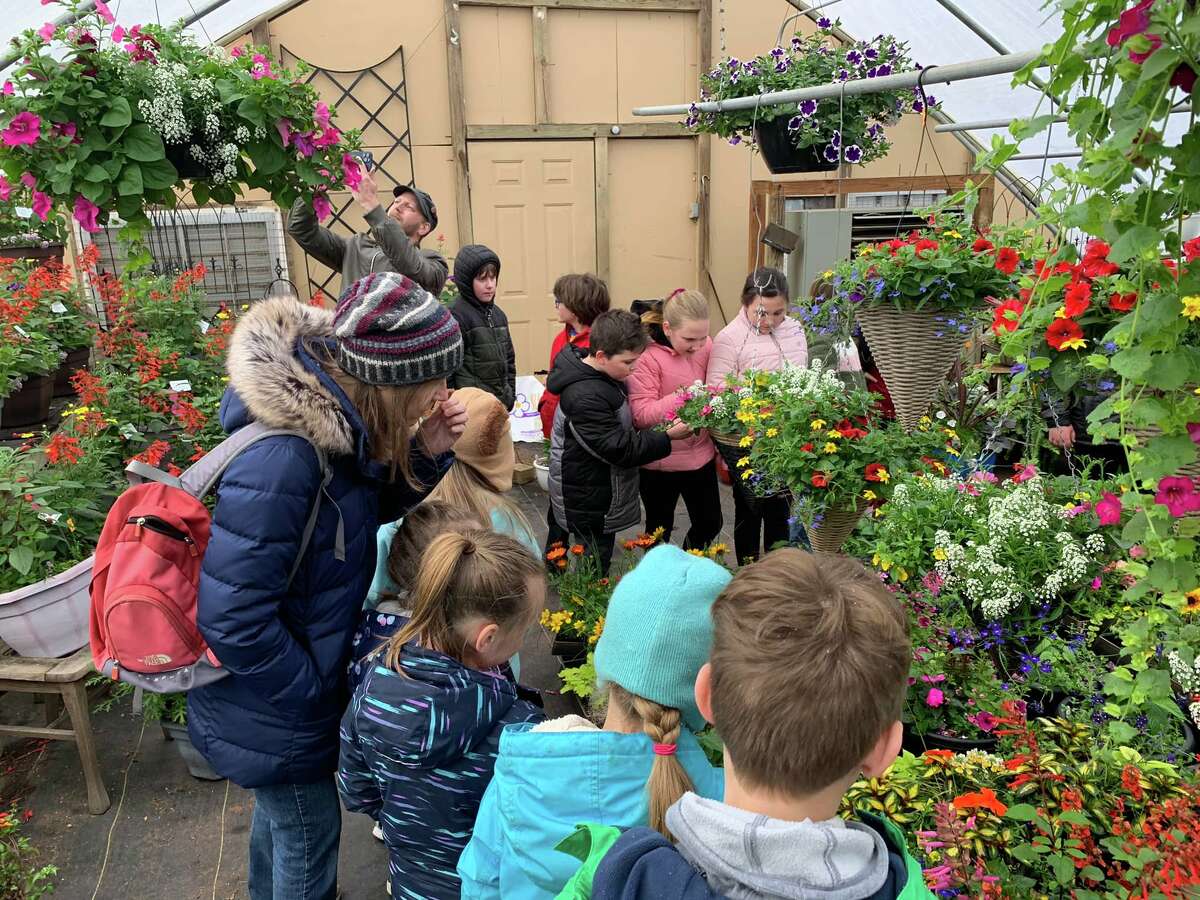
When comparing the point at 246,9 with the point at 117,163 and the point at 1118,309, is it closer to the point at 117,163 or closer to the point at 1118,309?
the point at 117,163

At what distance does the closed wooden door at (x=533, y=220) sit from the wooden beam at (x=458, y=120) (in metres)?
0.08

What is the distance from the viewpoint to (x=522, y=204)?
300 inches

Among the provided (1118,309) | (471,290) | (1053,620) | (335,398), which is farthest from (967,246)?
(471,290)

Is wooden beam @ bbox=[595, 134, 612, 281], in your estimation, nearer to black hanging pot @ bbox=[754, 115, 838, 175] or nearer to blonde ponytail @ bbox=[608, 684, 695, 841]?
black hanging pot @ bbox=[754, 115, 838, 175]

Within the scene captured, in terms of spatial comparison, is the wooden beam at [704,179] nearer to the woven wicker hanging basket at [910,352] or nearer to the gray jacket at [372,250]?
the gray jacket at [372,250]

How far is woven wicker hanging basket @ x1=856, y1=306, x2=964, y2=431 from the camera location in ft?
7.59

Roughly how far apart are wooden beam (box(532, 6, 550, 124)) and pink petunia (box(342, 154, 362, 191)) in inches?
196

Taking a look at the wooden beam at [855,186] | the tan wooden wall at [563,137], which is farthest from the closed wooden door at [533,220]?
the wooden beam at [855,186]

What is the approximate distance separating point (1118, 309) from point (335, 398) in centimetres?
157

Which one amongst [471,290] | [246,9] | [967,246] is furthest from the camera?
[246,9]

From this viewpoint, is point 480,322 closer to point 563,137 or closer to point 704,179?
point 563,137

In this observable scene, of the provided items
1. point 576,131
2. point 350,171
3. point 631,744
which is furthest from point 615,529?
point 576,131

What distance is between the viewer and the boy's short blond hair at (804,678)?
883 mm

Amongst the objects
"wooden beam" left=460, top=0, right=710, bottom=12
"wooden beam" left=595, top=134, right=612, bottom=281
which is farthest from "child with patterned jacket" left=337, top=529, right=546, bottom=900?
"wooden beam" left=460, top=0, right=710, bottom=12
